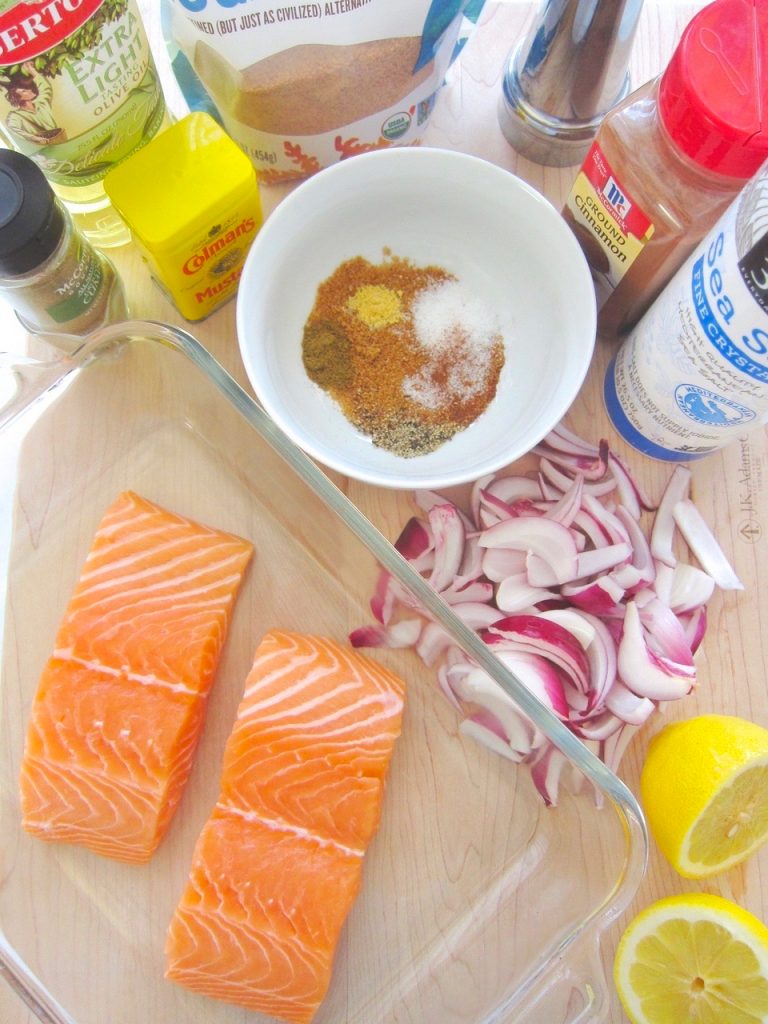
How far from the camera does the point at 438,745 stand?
1030mm

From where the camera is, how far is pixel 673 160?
787mm

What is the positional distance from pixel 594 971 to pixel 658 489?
59cm

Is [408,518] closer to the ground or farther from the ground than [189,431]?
closer to the ground

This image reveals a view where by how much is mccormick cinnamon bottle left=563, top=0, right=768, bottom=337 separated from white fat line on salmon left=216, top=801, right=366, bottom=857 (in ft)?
2.42

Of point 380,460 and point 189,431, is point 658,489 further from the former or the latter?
point 189,431

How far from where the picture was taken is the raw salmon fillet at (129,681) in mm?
984

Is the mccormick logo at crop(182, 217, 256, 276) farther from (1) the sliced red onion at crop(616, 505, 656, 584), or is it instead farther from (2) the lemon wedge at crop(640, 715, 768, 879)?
(2) the lemon wedge at crop(640, 715, 768, 879)

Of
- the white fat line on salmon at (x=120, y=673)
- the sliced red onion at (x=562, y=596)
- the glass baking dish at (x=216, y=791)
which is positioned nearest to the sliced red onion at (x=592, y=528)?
the sliced red onion at (x=562, y=596)

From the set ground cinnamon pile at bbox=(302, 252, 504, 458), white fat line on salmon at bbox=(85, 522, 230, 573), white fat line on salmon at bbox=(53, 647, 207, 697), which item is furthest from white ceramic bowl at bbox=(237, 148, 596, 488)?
white fat line on salmon at bbox=(53, 647, 207, 697)

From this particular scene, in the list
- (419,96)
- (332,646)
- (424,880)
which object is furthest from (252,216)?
(424,880)

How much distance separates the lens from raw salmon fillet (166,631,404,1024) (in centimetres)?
95

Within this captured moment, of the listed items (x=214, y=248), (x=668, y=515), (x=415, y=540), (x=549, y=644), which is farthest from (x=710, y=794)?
(x=214, y=248)

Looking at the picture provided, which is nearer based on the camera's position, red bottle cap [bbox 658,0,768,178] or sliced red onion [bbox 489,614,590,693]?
red bottle cap [bbox 658,0,768,178]

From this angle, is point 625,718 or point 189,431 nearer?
point 625,718
